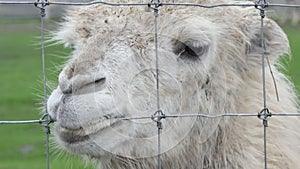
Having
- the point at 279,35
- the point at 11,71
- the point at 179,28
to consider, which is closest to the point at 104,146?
the point at 179,28

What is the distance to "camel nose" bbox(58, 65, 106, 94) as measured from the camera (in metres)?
4.14

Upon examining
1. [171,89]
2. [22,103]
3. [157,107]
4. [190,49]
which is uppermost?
[190,49]

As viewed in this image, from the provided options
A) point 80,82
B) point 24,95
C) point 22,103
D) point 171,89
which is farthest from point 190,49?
point 24,95

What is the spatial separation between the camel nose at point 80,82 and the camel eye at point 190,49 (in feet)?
1.86

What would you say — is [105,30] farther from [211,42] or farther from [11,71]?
[11,71]

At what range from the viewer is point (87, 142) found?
4.22 meters

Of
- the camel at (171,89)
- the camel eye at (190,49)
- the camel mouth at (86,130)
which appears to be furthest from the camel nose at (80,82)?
the camel eye at (190,49)

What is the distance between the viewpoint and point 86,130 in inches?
164

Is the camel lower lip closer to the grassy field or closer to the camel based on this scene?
the camel

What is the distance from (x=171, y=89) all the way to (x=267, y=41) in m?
0.76

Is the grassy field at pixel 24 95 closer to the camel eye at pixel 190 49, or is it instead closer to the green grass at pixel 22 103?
the green grass at pixel 22 103

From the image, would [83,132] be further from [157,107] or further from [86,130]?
[157,107]

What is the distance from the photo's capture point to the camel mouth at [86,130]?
13.6 ft

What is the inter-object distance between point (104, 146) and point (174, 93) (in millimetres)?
543
